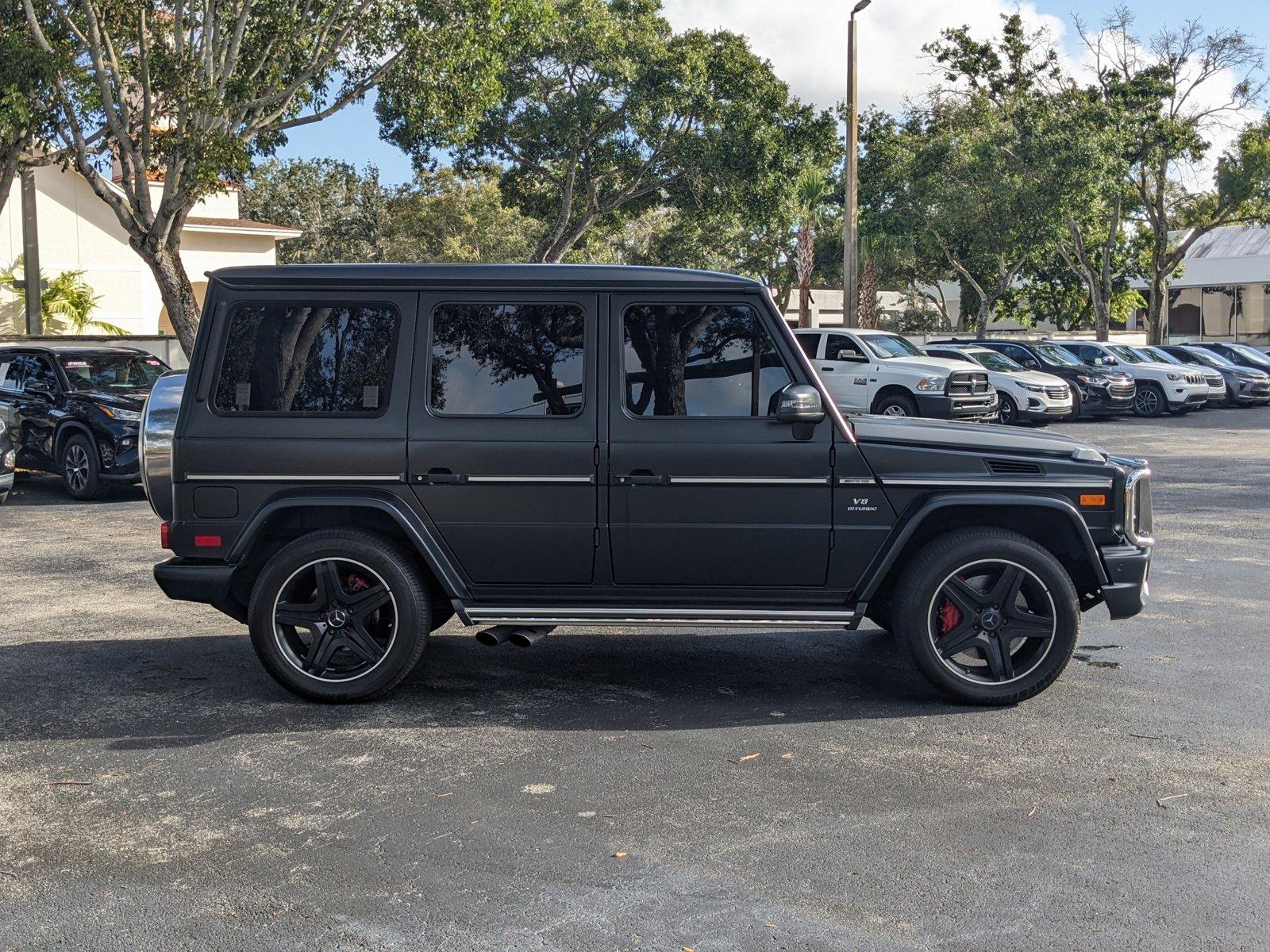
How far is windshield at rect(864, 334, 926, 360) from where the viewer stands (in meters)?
22.8

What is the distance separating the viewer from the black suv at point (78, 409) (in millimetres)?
15070

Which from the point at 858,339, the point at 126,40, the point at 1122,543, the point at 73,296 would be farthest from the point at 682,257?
the point at 1122,543

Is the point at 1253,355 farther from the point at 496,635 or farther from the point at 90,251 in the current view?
the point at 496,635

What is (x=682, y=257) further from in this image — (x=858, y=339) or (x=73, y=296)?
(x=858, y=339)

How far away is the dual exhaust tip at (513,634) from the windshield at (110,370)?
10.9 meters

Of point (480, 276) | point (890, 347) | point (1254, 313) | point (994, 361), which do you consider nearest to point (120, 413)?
point (480, 276)

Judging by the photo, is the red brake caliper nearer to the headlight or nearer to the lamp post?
the headlight

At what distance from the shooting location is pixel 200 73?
739 inches

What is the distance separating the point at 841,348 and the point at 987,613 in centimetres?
1680

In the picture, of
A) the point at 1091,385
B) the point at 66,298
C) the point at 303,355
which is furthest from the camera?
the point at 66,298

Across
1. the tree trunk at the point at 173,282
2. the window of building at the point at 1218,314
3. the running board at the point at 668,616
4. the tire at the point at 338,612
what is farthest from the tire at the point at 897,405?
the window of building at the point at 1218,314

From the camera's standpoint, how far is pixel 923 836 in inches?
190

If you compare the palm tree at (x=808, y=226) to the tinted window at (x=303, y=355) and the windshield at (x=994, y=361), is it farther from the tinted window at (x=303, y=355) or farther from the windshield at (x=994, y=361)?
→ the tinted window at (x=303, y=355)

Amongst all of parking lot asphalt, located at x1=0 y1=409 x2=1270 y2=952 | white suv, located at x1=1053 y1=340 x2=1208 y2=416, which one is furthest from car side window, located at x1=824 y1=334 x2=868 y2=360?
parking lot asphalt, located at x1=0 y1=409 x2=1270 y2=952
